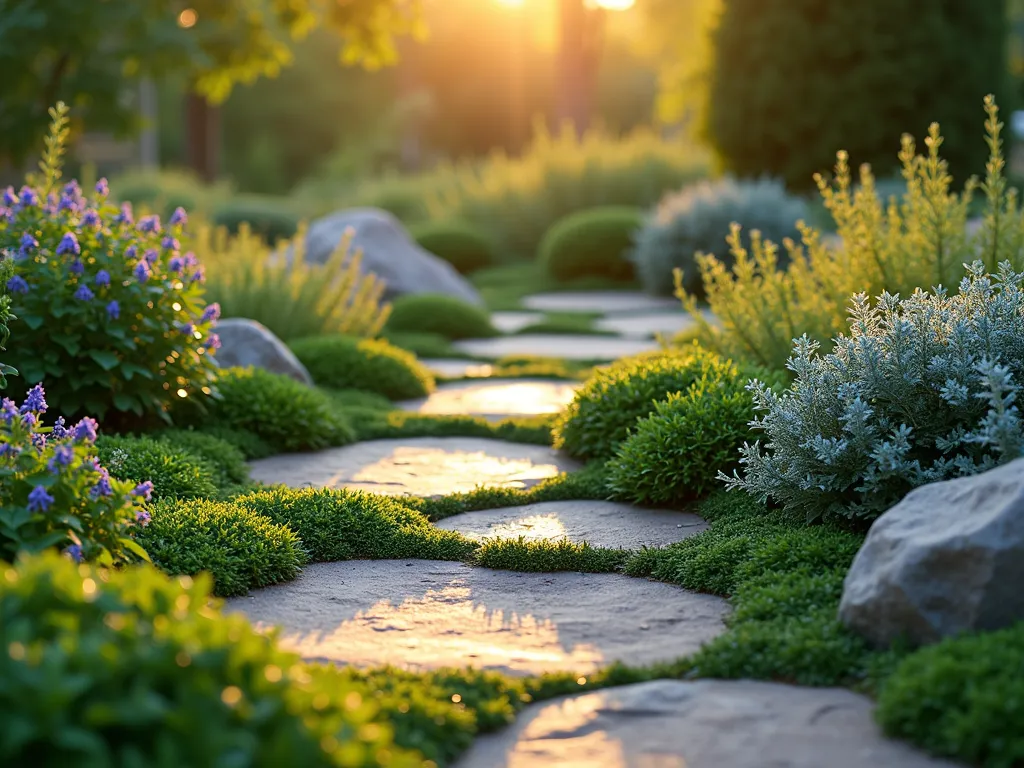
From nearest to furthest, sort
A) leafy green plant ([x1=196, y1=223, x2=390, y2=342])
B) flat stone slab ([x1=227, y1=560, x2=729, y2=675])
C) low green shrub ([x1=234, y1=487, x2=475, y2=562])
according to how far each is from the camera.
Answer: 1. flat stone slab ([x1=227, y1=560, x2=729, y2=675])
2. low green shrub ([x1=234, y1=487, x2=475, y2=562])
3. leafy green plant ([x1=196, y1=223, x2=390, y2=342])

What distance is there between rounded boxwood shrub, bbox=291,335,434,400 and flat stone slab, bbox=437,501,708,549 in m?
2.66

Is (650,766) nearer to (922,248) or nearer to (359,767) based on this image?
(359,767)

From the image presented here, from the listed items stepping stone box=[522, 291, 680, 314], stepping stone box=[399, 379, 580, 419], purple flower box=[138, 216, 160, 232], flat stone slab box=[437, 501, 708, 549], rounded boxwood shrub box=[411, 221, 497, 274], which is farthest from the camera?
rounded boxwood shrub box=[411, 221, 497, 274]

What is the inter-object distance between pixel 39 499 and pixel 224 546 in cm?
85

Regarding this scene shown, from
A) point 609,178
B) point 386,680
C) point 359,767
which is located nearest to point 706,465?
point 386,680

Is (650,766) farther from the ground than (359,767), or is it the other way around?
(359,767)

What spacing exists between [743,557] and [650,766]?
134cm

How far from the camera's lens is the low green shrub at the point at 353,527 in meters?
4.09

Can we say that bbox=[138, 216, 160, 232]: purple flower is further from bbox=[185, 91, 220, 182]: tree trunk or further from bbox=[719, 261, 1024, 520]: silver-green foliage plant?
bbox=[185, 91, 220, 182]: tree trunk

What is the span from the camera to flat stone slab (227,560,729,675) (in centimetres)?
313

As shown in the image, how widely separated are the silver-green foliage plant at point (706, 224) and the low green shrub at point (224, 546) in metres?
7.88

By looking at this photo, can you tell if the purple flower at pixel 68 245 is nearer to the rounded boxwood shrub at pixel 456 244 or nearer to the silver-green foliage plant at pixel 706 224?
the silver-green foliage plant at pixel 706 224

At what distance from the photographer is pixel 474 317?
984 cm

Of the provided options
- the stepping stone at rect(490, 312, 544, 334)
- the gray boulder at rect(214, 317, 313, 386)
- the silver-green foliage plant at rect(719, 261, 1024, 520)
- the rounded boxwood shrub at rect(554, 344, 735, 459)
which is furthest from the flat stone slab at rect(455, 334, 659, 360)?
the silver-green foliage plant at rect(719, 261, 1024, 520)
